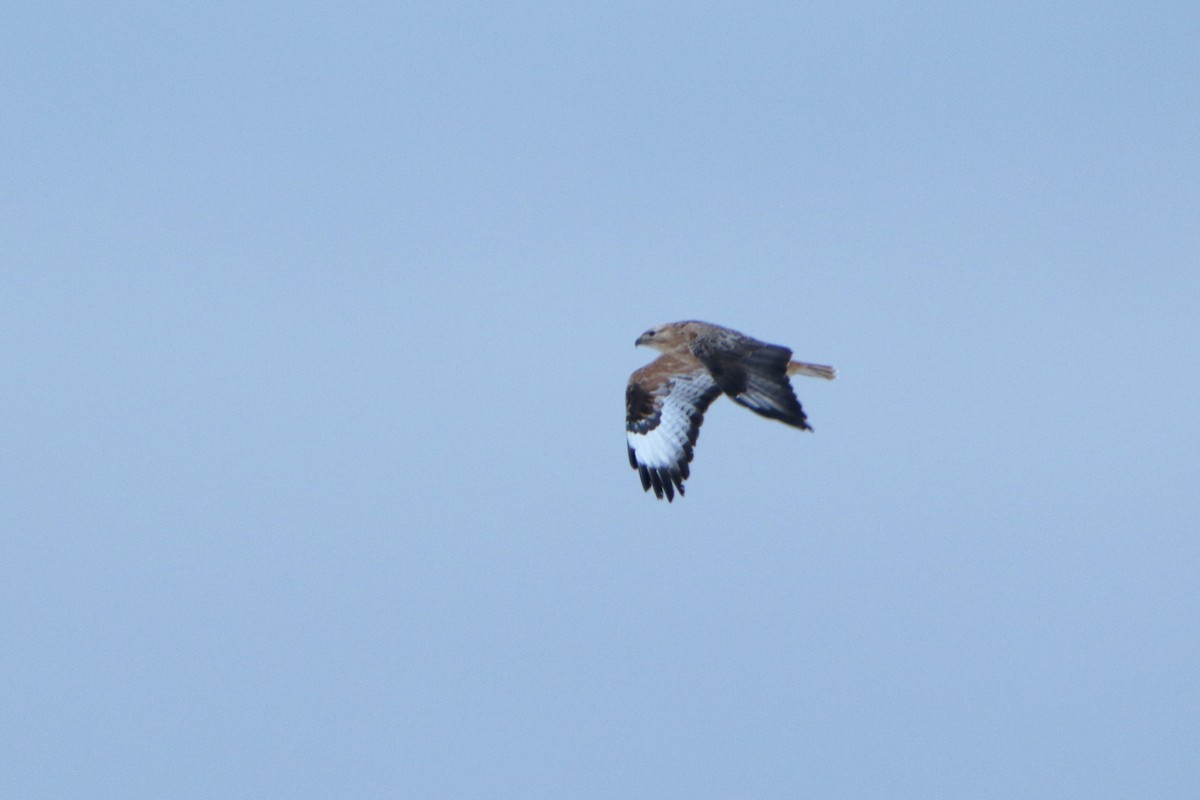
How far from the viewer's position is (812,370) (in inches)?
640

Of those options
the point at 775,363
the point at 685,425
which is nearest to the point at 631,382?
the point at 685,425

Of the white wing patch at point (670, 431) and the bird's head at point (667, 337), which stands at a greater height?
the bird's head at point (667, 337)

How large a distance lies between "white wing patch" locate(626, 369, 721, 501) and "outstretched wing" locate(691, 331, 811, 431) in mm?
1635

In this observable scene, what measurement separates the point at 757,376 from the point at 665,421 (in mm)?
2464

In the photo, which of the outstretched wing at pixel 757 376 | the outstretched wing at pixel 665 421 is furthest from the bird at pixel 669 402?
the outstretched wing at pixel 757 376

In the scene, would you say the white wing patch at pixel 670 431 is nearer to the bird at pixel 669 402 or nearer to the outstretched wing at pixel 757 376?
the bird at pixel 669 402

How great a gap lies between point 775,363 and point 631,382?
273 cm

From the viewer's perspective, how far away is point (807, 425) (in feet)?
44.9

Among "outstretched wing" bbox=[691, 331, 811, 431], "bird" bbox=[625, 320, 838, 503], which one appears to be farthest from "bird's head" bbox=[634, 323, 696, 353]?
"outstretched wing" bbox=[691, 331, 811, 431]

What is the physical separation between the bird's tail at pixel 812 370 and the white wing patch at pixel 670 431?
75 centimetres

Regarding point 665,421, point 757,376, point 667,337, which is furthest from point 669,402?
point 757,376

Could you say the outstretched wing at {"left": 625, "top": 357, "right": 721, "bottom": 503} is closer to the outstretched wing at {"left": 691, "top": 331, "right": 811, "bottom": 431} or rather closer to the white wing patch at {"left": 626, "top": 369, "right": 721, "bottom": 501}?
the white wing patch at {"left": 626, "top": 369, "right": 721, "bottom": 501}

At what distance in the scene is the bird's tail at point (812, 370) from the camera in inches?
636

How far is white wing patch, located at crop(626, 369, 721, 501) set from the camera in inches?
656
